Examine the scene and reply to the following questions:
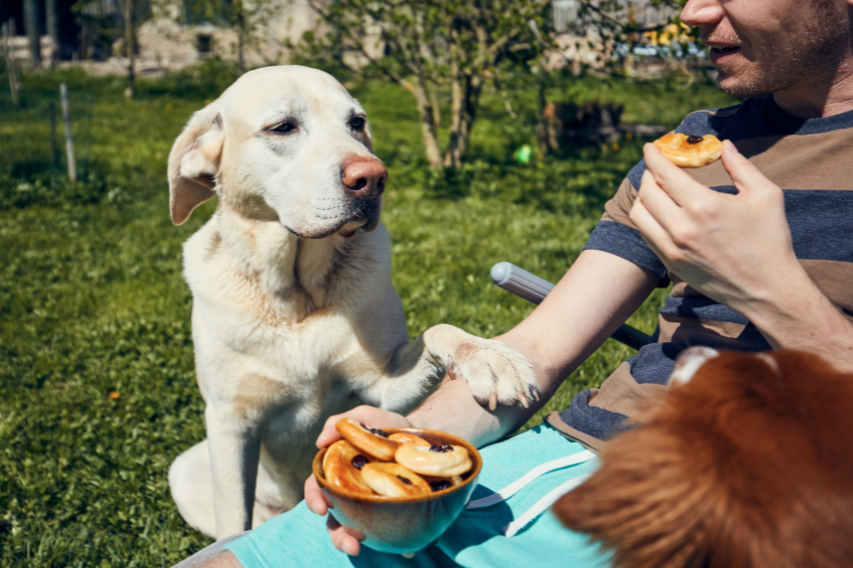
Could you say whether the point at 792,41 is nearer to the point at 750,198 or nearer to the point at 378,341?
the point at 750,198

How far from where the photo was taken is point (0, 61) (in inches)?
411

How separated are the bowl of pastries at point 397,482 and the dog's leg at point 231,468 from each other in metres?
1.02

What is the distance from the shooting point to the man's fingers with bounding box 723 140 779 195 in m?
1.21

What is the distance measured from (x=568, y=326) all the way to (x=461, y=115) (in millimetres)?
6668

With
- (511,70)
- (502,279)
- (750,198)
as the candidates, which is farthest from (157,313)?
(511,70)

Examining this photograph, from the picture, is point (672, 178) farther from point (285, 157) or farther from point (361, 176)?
point (285, 157)

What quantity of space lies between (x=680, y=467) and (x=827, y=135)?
106 centimetres

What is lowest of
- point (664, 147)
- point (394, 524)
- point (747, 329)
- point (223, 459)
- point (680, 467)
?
point (223, 459)

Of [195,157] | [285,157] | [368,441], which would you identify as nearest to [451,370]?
[368,441]

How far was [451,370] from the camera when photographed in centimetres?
182

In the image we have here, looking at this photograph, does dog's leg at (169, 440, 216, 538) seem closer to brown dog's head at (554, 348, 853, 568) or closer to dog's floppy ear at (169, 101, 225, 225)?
dog's floppy ear at (169, 101, 225, 225)

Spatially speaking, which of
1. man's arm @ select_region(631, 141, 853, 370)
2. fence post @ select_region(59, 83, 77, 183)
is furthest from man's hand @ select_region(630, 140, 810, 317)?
fence post @ select_region(59, 83, 77, 183)

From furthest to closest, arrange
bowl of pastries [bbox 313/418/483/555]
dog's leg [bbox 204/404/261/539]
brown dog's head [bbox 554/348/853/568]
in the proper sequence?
1. dog's leg [bbox 204/404/261/539]
2. bowl of pastries [bbox 313/418/483/555]
3. brown dog's head [bbox 554/348/853/568]

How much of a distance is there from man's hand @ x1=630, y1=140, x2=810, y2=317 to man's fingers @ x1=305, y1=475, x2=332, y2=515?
2.79 ft
